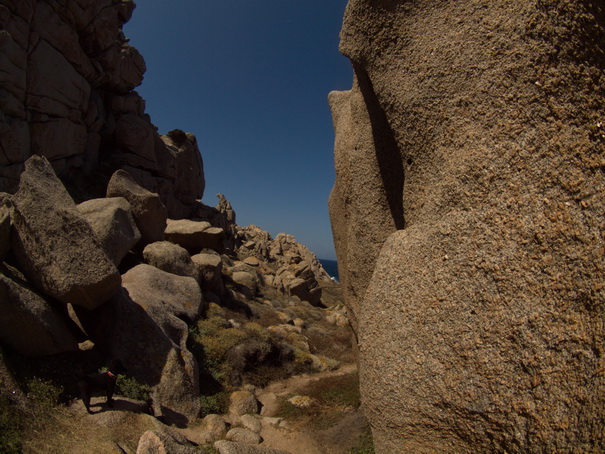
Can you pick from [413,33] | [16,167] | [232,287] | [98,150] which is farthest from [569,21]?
[98,150]

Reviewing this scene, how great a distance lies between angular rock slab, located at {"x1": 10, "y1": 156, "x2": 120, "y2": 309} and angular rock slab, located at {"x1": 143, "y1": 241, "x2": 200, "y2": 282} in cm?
650

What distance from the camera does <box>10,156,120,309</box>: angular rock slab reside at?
→ 6840 millimetres

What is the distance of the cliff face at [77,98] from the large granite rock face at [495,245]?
2568 cm

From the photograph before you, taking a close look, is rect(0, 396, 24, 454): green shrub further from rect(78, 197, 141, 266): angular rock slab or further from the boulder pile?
rect(78, 197, 141, 266): angular rock slab

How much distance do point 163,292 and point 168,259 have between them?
2479mm

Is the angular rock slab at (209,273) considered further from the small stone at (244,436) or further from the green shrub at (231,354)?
the small stone at (244,436)

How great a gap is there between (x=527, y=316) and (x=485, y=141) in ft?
5.33

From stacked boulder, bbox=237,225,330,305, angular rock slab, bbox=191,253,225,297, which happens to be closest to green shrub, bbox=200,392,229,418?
angular rock slab, bbox=191,253,225,297

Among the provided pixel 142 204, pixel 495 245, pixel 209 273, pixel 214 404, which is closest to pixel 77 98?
pixel 142 204

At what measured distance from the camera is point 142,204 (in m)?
14.8

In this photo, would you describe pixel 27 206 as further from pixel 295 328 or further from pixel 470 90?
pixel 295 328

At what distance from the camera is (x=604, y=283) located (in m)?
2.57

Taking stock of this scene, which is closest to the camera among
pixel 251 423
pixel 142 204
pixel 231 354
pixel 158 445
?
pixel 158 445

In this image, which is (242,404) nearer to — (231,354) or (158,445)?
(231,354)
